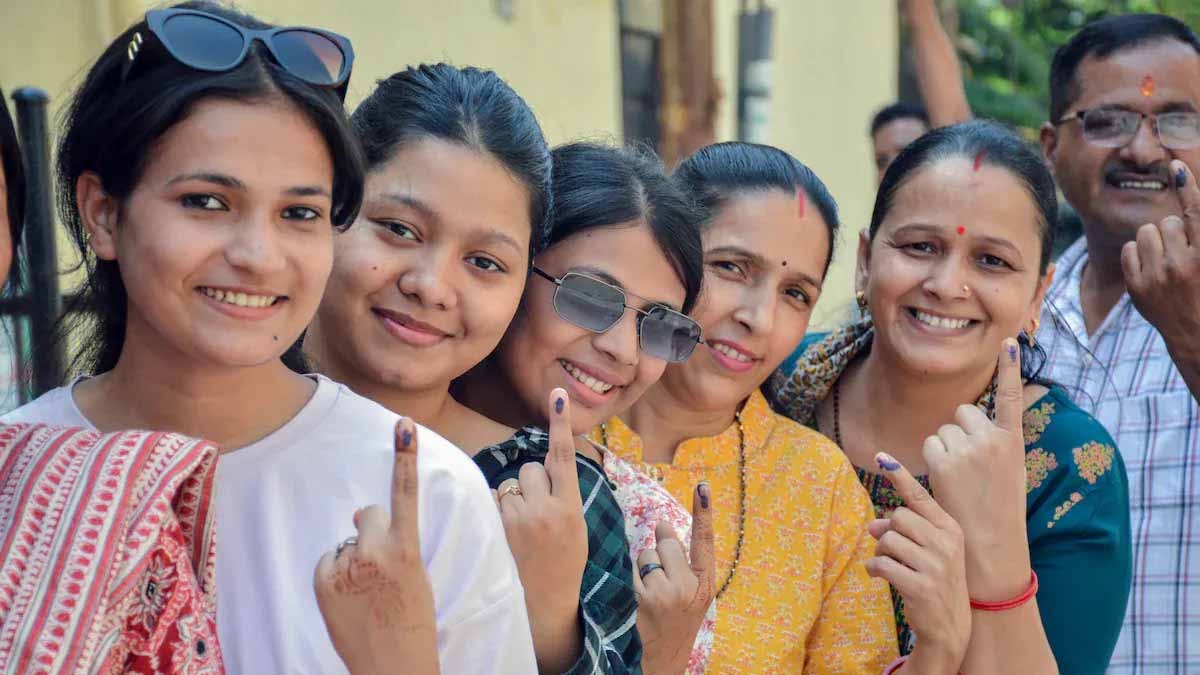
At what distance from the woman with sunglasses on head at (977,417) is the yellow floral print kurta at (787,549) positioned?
131 millimetres

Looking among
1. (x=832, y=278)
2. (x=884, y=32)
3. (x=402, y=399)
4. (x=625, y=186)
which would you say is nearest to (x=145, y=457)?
(x=402, y=399)

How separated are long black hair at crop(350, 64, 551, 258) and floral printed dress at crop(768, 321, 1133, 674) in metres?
1.11

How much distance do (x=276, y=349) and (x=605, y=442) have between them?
1087 millimetres

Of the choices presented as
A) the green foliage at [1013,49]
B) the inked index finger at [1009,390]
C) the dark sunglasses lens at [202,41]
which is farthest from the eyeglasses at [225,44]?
the green foliage at [1013,49]

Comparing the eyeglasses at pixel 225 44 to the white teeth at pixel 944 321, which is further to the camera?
the white teeth at pixel 944 321

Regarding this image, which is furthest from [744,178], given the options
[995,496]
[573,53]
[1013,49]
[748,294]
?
[1013,49]

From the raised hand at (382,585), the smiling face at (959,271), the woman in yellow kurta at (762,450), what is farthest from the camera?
the smiling face at (959,271)

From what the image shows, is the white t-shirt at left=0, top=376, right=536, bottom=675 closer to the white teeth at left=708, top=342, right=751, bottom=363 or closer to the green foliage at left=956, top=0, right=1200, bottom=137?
the white teeth at left=708, top=342, right=751, bottom=363

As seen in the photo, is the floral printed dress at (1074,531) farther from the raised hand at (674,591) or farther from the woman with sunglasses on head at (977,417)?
the raised hand at (674,591)

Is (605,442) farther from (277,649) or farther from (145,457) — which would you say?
(145,457)

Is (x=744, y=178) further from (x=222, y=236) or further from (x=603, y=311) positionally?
(x=222, y=236)

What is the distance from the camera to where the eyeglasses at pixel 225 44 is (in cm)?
186


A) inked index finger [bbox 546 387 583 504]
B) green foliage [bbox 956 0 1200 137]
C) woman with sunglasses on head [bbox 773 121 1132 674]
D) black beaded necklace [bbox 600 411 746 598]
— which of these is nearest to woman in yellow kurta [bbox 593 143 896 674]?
black beaded necklace [bbox 600 411 746 598]

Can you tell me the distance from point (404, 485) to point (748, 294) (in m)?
1.41
